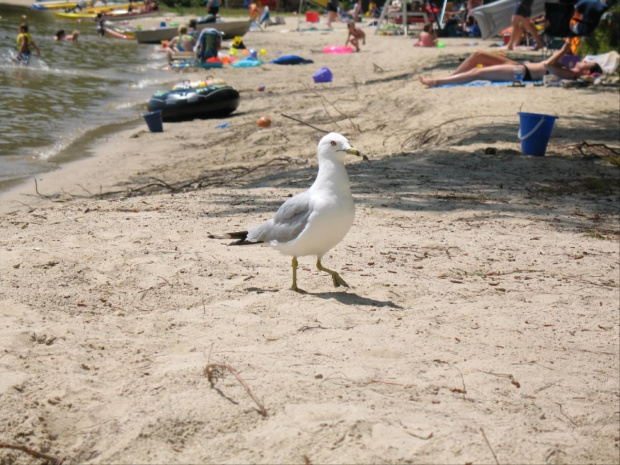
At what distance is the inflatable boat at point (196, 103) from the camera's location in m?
15.3

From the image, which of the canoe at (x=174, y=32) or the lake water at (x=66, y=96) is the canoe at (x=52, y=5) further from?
the canoe at (x=174, y=32)

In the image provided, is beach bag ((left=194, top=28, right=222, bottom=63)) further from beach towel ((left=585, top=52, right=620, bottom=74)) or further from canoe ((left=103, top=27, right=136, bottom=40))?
beach towel ((left=585, top=52, right=620, bottom=74))

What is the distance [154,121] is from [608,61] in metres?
8.99

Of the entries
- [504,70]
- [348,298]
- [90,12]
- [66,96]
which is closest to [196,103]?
[66,96]

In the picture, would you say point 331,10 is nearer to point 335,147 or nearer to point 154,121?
point 154,121

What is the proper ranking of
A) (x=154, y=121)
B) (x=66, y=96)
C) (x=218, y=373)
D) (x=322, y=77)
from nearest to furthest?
(x=218, y=373)
(x=154, y=121)
(x=66, y=96)
(x=322, y=77)

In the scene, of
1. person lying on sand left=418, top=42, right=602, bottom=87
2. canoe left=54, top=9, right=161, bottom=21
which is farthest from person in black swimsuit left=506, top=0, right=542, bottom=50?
canoe left=54, top=9, right=161, bottom=21

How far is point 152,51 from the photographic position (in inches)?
1239

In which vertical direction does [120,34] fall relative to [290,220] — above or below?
below

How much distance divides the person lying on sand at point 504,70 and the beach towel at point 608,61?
25.9 inches

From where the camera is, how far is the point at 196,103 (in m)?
15.3

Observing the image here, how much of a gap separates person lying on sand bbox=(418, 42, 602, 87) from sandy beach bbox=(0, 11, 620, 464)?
4.27 meters

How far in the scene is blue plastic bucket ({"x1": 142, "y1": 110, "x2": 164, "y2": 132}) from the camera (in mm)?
14117

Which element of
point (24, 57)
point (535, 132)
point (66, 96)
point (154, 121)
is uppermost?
point (535, 132)
